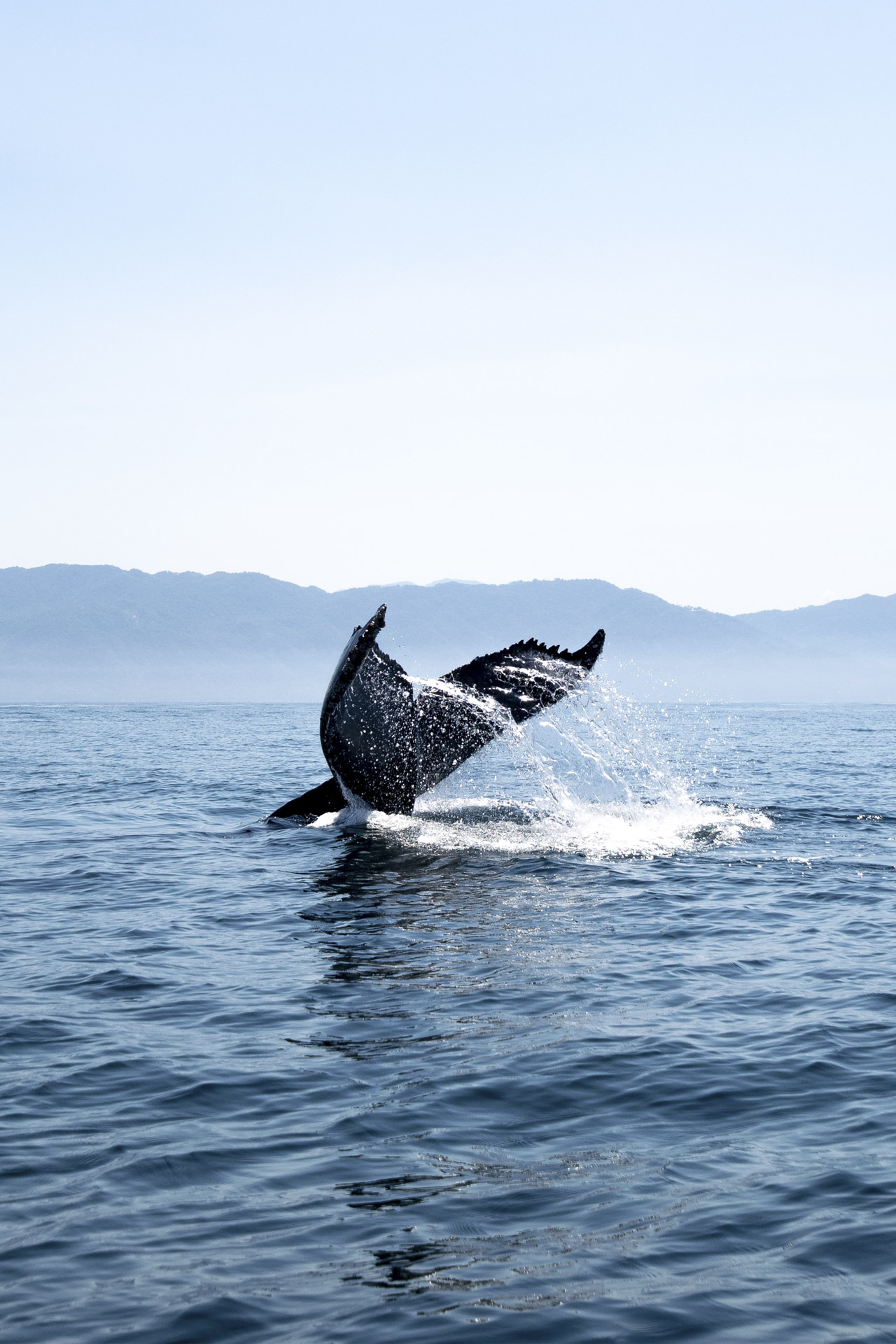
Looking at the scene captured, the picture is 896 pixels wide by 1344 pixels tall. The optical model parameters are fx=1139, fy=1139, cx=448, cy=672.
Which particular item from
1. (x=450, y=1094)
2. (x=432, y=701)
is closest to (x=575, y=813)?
(x=432, y=701)

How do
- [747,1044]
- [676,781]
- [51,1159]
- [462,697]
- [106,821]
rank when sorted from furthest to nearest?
[676,781]
[106,821]
[462,697]
[747,1044]
[51,1159]

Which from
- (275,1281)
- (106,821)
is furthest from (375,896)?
(106,821)

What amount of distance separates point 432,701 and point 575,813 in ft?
20.1

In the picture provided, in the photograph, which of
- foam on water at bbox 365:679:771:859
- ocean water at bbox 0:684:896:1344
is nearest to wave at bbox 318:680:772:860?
foam on water at bbox 365:679:771:859

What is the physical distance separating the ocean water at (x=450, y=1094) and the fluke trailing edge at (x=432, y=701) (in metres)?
0.73

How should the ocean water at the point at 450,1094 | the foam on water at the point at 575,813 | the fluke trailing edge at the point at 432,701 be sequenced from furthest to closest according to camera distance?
the foam on water at the point at 575,813, the fluke trailing edge at the point at 432,701, the ocean water at the point at 450,1094

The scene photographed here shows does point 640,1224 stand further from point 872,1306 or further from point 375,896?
point 375,896

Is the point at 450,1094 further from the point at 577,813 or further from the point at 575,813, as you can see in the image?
the point at 577,813

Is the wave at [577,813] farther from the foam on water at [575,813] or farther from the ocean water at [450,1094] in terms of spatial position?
the ocean water at [450,1094]

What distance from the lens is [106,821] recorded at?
20.8 meters

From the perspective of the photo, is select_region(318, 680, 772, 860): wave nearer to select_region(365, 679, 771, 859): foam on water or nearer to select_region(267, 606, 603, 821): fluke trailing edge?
select_region(365, 679, 771, 859): foam on water

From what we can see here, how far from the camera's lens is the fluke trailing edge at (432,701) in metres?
14.0

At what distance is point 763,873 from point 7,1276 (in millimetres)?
11399

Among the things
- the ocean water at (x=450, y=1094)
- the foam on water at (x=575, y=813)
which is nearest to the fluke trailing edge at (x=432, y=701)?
the foam on water at (x=575, y=813)
